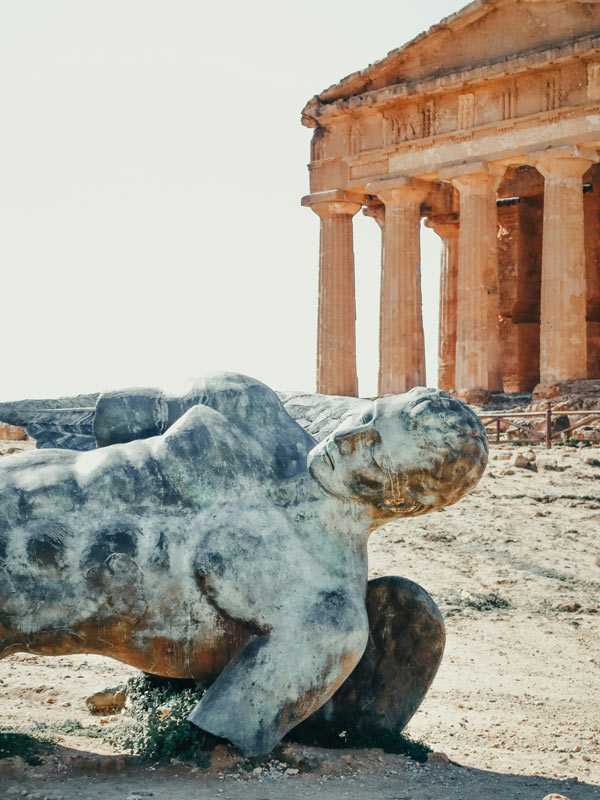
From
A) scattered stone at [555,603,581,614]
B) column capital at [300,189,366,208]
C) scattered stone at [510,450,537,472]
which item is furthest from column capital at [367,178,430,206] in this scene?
scattered stone at [555,603,581,614]

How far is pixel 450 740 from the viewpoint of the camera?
721 cm

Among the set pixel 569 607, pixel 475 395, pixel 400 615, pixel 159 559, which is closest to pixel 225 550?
pixel 159 559

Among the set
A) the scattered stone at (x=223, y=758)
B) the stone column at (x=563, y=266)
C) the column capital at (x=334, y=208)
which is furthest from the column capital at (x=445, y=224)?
the scattered stone at (x=223, y=758)

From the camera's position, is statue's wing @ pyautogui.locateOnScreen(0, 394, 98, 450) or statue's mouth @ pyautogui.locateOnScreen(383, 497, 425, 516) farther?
statue's wing @ pyautogui.locateOnScreen(0, 394, 98, 450)

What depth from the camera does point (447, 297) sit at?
35.5 metres

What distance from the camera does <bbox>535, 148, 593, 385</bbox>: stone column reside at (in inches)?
1113

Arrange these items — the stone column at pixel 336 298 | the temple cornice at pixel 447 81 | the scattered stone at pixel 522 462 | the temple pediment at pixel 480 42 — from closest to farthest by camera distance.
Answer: the scattered stone at pixel 522 462 → the temple cornice at pixel 447 81 → the temple pediment at pixel 480 42 → the stone column at pixel 336 298

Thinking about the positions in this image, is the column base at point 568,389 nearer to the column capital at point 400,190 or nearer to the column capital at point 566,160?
the column capital at point 566,160

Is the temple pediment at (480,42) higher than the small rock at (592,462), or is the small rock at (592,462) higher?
the temple pediment at (480,42)

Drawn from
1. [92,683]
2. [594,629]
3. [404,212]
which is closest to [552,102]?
[404,212]

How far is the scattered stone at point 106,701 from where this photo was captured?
7266mm

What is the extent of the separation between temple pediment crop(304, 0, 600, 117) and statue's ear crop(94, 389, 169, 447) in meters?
23.4

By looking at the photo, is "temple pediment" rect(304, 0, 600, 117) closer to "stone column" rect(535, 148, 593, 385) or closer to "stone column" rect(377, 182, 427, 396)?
"stone column" rect(535, 148, 593, 385)

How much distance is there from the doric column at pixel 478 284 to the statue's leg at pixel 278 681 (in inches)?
957
